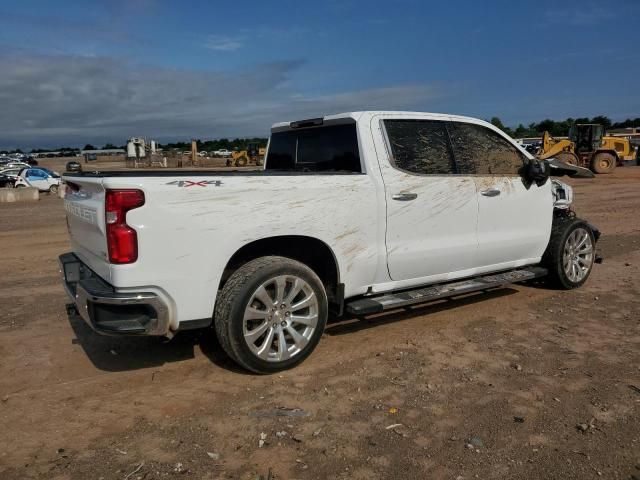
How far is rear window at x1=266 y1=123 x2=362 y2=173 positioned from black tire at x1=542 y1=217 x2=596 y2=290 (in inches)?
111

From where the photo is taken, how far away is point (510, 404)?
12.0ft

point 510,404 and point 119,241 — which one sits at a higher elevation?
point 119,241

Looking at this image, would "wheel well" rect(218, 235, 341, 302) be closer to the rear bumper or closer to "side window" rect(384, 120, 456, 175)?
the rear bumper

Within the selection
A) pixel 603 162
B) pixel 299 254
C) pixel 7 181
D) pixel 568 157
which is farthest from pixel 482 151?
pixel 603 162

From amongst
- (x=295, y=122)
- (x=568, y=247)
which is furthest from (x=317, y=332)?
(x=568, y=247)

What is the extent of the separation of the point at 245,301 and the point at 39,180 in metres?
26.3

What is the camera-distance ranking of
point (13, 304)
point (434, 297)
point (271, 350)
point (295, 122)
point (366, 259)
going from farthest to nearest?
point (13, 304), point (295, 122), point (434, 297), point (366, 259), point (271, 350)

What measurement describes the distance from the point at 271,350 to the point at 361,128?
6.53ft

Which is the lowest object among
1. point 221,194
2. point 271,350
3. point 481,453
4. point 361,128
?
point 481,453

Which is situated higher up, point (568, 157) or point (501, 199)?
point (568, 157)

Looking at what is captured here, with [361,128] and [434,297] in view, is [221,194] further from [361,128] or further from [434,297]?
[434,297]

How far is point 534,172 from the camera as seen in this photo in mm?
5574

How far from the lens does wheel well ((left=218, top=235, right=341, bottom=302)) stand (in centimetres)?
420

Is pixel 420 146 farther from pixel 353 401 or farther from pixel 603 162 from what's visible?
pixel 603 162
